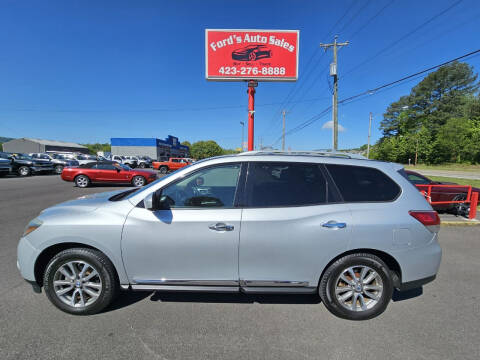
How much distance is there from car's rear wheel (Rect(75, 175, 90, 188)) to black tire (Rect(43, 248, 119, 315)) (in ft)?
38.3

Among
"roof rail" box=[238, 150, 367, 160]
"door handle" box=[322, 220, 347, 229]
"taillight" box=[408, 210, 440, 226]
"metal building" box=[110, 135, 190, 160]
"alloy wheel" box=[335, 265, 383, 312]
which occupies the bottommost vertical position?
"alloy wheel" box=[335, 265, 383, 312]

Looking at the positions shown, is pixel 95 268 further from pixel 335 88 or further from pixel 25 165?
pixel 25 165

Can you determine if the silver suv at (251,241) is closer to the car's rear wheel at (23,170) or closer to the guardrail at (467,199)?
the guardrail at (467,199)

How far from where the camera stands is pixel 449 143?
157ft

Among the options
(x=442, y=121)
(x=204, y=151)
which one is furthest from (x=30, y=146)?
(x=442, y=121)

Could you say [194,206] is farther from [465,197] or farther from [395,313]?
[465,197]

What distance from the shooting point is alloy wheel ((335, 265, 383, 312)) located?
232cm

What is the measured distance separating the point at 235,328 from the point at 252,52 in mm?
15505

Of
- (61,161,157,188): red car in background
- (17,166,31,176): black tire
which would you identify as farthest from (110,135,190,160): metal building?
(61,161,157,188): red car in background

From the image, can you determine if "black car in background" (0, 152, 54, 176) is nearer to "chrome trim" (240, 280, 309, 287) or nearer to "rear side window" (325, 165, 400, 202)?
"chrome trim" (240, 280, 309, 287)

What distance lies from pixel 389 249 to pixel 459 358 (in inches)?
37.6

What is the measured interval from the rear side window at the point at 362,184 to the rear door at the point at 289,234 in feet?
0.56

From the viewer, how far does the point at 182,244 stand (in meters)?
2.18

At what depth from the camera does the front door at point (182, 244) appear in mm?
2178
